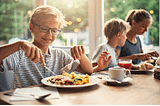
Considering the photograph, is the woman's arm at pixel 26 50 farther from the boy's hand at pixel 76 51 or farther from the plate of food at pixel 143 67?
the plate of food at pixel 143 67

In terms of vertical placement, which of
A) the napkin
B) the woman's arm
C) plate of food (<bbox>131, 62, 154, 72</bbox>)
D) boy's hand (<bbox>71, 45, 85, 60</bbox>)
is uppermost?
the woman's arm

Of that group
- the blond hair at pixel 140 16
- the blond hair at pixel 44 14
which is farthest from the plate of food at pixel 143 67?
the blond hair at pixel 140 16

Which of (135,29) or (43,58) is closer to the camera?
(43,58)

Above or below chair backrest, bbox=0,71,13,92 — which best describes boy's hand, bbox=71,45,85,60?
above

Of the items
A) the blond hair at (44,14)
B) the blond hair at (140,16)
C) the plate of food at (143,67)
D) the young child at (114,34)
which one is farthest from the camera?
the blond hair at (140,16)

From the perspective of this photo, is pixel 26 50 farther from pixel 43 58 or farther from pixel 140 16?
pixel 140 16

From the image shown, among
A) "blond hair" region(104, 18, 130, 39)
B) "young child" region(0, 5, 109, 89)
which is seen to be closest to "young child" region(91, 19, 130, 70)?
"blond hair" region(104, 18, 130, 39)

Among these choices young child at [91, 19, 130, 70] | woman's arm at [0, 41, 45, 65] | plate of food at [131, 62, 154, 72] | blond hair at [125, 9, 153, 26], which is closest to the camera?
woman's arm at [0, 41, 45, 65]

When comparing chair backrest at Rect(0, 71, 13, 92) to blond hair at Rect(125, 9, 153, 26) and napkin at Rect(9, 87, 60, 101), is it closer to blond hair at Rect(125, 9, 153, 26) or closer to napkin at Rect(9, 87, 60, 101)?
Answer: napkin at Rect(9, 87, 60, 101)

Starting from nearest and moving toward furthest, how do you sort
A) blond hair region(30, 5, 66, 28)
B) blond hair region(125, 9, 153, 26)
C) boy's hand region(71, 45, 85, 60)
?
boy's hand region(71, 45, 85, 60) → blond hair region(30, 5, 66, 28) → blond hair region(125, 9, 153, 26)

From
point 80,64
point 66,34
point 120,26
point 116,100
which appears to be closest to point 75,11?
point 66,34

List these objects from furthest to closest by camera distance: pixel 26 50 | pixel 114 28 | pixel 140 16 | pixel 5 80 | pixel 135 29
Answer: pixel 135 29, pixel 140 16, pixel 114 28, pixel 5 80, pixel 26 50

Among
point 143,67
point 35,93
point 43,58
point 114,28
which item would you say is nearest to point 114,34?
point 114,28

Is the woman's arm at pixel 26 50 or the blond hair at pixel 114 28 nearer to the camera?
the woman's arm at pixel 26 50
